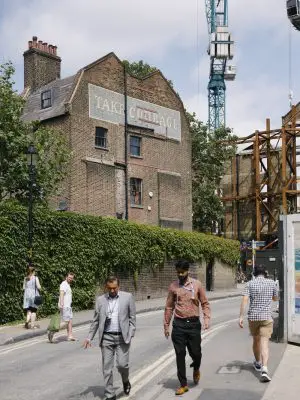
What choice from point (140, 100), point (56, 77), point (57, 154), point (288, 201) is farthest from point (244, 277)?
point (57, 154)

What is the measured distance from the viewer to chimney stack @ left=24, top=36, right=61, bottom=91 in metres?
36.1

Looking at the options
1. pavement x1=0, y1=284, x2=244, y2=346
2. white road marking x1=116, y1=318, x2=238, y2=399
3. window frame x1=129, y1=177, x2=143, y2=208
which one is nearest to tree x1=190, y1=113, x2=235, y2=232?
window frame x1=129, y1=177, x2=143, y2=208

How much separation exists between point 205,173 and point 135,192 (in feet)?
41.7

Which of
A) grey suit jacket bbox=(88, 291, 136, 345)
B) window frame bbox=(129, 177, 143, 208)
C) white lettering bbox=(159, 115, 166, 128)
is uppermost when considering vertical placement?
white lettering bbox=(159, 115, 166, 128)

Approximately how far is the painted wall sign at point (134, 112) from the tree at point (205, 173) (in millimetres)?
7559

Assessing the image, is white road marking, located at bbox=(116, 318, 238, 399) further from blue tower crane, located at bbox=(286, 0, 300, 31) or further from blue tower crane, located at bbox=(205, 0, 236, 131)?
blue tower crane, located at bbox=(205, 0, 236, 131)

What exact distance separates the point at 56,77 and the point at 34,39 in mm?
2581

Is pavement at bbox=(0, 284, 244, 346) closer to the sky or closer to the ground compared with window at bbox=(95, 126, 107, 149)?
closer to the ground

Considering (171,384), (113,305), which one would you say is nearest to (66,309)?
(171,384)

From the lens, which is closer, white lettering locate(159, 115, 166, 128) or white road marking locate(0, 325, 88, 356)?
white road marking locate(0, 325, 88, 356)

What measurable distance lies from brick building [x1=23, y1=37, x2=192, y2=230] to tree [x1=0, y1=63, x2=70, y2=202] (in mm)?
4672

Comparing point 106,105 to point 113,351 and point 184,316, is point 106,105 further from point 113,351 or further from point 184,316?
point 113,351

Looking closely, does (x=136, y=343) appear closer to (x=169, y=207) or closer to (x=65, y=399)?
(x=65, y=399)

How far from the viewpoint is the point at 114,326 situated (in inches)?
313
